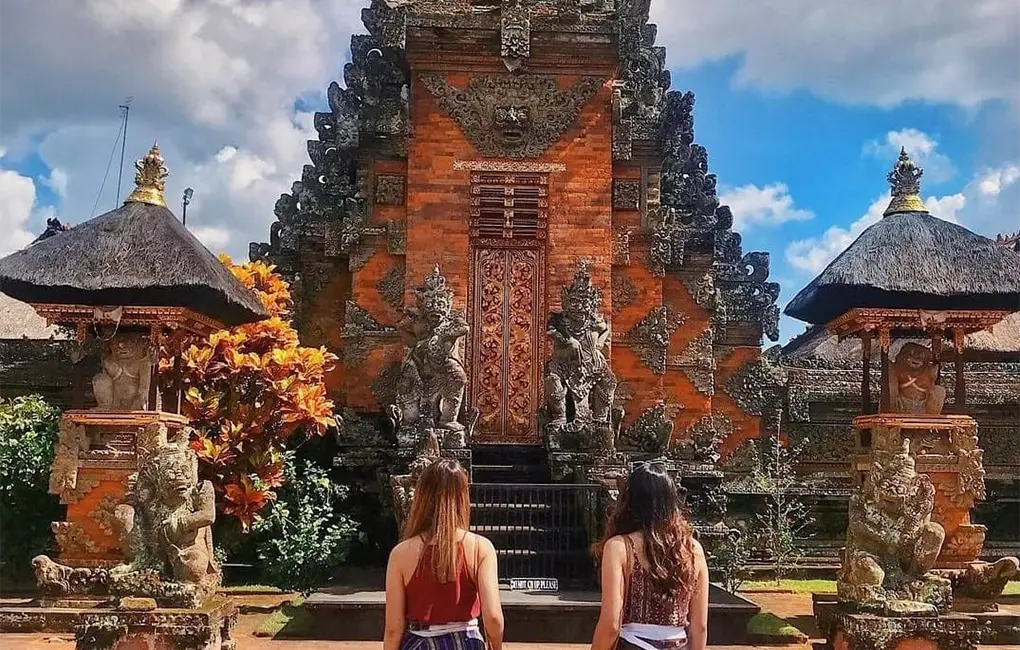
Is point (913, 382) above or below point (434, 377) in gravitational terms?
below

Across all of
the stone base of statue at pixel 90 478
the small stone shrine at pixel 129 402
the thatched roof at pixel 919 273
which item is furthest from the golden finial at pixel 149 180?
the thatched roof at pixel 919 273

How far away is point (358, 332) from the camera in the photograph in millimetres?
13375

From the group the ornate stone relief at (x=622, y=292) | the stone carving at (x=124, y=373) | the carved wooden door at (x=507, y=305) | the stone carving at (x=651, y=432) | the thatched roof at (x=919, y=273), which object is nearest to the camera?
the thatched roof at (x=919, y=273)

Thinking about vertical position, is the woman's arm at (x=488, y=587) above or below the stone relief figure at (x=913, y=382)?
below

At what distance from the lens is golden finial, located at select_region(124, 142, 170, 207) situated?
9438 millimetres

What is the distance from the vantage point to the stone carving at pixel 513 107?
13641 millimetres

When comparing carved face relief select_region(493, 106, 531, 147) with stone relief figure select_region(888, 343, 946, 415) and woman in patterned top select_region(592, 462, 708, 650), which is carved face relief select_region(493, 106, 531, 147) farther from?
woman in patterned top select_region(592, 462, 708, 650)

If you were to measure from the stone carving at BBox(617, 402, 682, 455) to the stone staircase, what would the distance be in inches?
72.2

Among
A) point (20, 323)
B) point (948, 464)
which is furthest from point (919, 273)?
point (20, 323)

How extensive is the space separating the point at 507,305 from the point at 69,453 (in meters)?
5.97

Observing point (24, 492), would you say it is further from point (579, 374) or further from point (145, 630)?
point (579, 374)

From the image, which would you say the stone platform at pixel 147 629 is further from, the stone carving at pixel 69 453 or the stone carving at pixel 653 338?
the stone carving at pixel 653 338

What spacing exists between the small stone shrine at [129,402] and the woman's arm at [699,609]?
443cm

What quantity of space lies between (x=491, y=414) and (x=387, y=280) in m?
2.32
